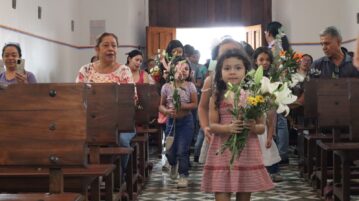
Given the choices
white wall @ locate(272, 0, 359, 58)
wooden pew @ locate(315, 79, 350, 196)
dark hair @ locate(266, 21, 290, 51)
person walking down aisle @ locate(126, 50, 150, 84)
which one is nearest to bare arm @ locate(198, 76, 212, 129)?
wooden pew @ locate(315, 79, 350, 196)

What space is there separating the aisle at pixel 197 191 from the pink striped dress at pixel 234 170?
94.5 inches

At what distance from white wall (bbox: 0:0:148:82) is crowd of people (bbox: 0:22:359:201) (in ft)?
7.59

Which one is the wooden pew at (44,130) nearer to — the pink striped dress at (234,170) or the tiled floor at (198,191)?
the pink striped dress at (234,170)

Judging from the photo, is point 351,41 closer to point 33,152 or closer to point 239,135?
point 239,135

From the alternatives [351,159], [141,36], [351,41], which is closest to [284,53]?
[351,159]

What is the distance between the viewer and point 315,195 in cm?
655

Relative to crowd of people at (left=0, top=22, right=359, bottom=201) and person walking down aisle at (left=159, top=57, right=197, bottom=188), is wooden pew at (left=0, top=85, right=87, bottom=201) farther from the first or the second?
person walking down aisle at (left=159, top=57, right=197, bottom=188)

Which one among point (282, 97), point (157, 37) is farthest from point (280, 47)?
point (157, 37)

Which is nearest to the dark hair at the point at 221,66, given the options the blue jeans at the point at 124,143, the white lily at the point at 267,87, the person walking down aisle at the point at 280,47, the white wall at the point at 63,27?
the white lily at the point at 267,87

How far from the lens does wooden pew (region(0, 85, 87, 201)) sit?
10.3 ft

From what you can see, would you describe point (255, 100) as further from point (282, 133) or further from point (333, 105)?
point (282, 133)

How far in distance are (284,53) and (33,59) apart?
17.7ft

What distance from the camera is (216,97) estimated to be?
4090 millimetres

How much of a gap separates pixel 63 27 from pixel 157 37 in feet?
9.31
